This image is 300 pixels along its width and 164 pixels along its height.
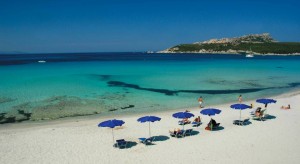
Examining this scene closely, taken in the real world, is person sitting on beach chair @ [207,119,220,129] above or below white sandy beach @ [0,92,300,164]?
above

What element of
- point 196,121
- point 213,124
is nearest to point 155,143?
point 213,124

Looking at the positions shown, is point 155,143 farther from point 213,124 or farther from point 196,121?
point 196,121

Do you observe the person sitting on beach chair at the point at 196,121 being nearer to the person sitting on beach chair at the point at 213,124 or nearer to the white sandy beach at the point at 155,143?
the white sandy beach at the point at 155,143

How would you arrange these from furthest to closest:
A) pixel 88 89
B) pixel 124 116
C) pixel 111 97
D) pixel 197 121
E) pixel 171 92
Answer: pixel 88 89 < pixel 171 92 < pixel 111 97 < pixel 124 116 < pixel 197 121

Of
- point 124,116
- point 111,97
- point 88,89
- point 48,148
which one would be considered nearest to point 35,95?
point 88,89

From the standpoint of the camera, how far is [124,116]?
24.8 meters

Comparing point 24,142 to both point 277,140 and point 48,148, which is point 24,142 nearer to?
point 48,148

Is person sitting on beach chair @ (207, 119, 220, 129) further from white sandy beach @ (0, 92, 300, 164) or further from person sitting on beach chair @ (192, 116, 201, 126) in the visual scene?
person sitting on beach chair @ (192, 116, 201, 126)

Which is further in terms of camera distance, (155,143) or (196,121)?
(196,121)

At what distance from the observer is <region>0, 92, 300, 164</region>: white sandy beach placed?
14.9 metres

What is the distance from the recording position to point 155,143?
17.3 m

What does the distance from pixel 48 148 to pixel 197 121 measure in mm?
11101

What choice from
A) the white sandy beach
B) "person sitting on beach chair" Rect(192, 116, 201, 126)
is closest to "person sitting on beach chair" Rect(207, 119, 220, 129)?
the white sandy beach

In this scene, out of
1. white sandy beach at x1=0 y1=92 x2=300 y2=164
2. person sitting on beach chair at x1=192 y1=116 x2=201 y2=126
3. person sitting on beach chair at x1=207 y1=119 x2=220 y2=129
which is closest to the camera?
white sandy beach at x1=0 y1=92 x2=300 y2=164
